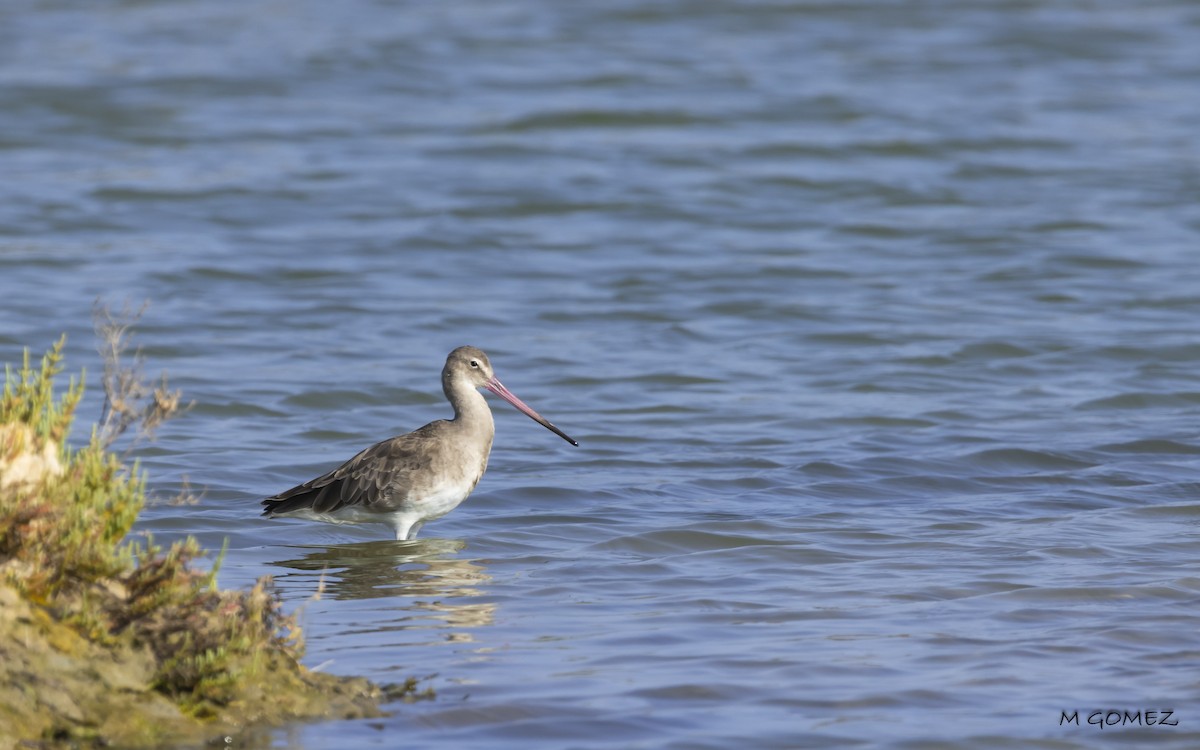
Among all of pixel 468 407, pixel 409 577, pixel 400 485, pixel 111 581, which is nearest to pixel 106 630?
pixel 111 581

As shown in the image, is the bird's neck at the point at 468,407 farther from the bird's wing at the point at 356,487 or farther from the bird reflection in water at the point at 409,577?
the bird reflection in water at the point at 409,577

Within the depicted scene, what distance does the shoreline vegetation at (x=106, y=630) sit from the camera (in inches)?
202

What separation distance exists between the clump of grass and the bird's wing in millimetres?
3310

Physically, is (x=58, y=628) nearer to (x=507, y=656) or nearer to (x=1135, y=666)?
(x=507, y=656)

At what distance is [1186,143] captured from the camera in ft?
71.4

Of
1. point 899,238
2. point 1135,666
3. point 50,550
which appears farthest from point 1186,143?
point 50,550

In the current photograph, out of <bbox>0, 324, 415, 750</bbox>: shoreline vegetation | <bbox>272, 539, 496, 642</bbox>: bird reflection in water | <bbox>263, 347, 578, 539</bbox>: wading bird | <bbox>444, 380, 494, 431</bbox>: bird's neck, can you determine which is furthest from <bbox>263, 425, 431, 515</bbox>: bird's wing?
<bbox>0, 324, 415, 750</bbox>: shoreline vegetation

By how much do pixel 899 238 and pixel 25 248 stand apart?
370 inches

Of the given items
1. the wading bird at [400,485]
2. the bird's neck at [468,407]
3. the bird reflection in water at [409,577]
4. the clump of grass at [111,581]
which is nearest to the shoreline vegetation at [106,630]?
the clump of grass at [111,581]

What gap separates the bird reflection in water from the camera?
7.29 meters

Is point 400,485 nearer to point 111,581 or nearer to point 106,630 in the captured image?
point 111,581

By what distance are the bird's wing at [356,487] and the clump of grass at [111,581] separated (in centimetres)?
331

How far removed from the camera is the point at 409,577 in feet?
27.1

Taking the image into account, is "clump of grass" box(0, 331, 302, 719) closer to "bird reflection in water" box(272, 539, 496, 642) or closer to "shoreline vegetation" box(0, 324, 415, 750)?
"shoreline vegetation" box(0, 324, 415, 750)
